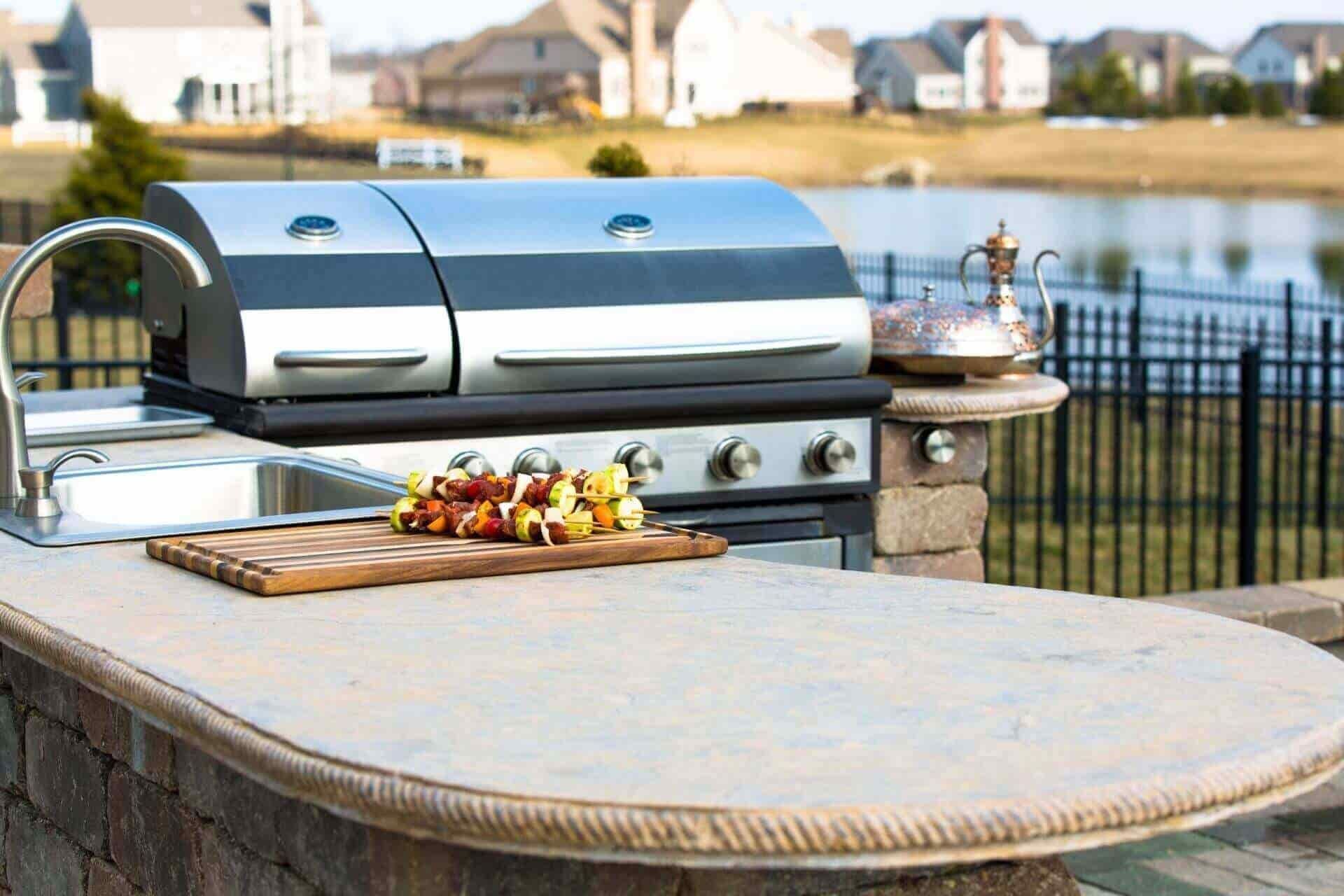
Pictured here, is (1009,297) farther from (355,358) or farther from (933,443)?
(355,358)

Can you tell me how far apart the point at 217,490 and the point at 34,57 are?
47165 mm

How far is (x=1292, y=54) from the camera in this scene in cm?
9900

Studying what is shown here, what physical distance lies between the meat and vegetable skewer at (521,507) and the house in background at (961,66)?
81389 mm

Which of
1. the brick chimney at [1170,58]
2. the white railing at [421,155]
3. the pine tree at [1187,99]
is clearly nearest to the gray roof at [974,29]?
the pine tree at [1187,99]

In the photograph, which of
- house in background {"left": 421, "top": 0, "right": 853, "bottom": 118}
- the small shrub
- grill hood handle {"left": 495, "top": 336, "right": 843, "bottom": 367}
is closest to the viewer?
grill hood handle {"left": 495, "top": 336, "right": 843, "bottom": 367}

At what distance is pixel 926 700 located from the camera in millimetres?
2072

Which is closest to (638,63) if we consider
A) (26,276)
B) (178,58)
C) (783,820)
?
(26,276)

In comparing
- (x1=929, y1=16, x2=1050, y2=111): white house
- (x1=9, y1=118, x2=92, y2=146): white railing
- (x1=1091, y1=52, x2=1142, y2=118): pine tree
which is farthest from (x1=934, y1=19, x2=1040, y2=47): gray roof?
(x1=9, y1=118, x2=92, y2=146): white railing

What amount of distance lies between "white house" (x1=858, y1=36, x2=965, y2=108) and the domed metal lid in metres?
82.5

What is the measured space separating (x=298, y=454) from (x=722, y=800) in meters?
2.37

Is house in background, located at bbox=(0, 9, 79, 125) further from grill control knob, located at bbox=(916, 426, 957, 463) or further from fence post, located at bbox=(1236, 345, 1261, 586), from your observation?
grill control knob, located at bbox=(916, 426, 957, 463)

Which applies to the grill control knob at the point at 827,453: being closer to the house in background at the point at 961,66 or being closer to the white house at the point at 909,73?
the house in background at the point at 961,66

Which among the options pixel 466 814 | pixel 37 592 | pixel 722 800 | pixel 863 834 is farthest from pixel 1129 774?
pixel 37 592

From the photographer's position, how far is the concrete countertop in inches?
68.1
